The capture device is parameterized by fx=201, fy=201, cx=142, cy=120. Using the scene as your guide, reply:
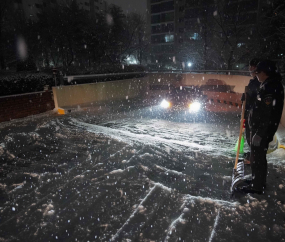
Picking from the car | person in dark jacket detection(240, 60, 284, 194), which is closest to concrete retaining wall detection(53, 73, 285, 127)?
the car

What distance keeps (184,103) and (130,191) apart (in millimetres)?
7515

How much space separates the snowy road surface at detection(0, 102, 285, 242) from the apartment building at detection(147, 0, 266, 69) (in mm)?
19270

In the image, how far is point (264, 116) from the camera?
256 centimetres

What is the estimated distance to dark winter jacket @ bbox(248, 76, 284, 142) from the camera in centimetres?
252

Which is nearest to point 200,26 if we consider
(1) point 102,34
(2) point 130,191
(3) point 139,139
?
(1) point 102,34

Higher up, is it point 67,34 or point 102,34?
point 67,34

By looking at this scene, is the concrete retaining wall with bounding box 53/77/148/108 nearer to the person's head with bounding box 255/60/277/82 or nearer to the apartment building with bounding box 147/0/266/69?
the person's head with bounding box 255/60/277/82

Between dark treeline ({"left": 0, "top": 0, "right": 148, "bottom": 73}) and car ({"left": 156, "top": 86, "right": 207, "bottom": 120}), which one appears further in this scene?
dark treeline ({"left": 0, "top": 0, "right": 148, "bottom": 73})

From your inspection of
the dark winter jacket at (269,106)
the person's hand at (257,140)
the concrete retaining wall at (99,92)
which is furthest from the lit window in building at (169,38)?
the person's hand at (257,140)

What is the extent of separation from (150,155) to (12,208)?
8.34ft

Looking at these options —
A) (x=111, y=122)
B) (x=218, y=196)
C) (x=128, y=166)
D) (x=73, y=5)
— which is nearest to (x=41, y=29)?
(x=73, y=5)

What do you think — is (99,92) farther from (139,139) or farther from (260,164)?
(260,164)

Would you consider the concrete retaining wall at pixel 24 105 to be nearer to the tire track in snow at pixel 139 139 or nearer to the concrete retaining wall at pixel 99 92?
the concrete retaining wall at pixel 99 92

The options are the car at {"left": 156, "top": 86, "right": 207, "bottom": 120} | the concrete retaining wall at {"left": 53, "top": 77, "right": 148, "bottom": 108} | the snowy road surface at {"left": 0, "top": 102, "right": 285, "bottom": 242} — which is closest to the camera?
the snowy road surface at {"left": 0, "top": 102, "right": 285, "bottom": 242}
